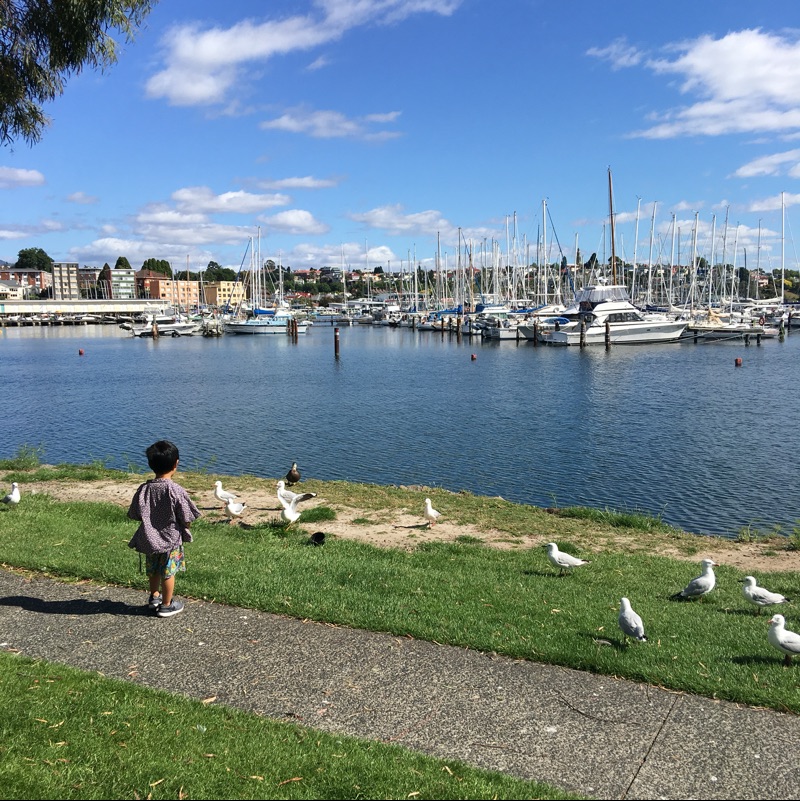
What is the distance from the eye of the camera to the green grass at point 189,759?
14.2ft

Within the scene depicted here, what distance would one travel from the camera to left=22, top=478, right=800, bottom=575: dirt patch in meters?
12.0

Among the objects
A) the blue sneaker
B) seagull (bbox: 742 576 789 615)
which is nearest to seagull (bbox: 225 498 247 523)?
the blue sneaker

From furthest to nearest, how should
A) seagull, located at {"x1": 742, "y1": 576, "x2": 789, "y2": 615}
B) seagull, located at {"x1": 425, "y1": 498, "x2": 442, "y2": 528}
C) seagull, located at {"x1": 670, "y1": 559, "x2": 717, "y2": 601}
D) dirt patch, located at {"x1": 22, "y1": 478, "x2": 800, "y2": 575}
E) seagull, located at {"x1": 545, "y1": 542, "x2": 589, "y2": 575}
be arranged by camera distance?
seagull, located at {"x1": 425, "y1": 498, "x2": 442, "y2": 528} → dirt patch, located at {"x1": 22, "y1": 478, "x2": 800, "y2": 575} → seagull, located at {"x1": 545, "y1": 542, "x2": 589, "y2": 575} → seagull, located at {"x1": 670, "y1": 559, "x2": 717, "y2": 601} → seagull, located at {"x1": 742, "y1": 576, "x2": 789, "y2": 615}

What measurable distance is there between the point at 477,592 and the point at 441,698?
2.71 m

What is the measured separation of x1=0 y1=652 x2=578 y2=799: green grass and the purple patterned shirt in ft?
5.65

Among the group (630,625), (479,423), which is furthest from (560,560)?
(479,423)

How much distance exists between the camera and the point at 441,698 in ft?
18.8

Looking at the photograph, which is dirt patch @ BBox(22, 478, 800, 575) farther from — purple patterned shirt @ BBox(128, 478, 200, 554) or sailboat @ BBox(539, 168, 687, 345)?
sailboat @ BBox(539, 168, 687, 345)

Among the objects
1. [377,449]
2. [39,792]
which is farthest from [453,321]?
[39,792]

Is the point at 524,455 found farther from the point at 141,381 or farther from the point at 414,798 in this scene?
the point at 141,381

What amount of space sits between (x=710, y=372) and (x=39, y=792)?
51.8 metres

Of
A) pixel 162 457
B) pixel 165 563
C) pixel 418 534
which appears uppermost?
pixel 162 457

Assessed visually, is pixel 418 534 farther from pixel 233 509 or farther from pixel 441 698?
pixel 441 698

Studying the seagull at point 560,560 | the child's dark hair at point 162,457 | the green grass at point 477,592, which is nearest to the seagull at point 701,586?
the green grass at point 477,592
